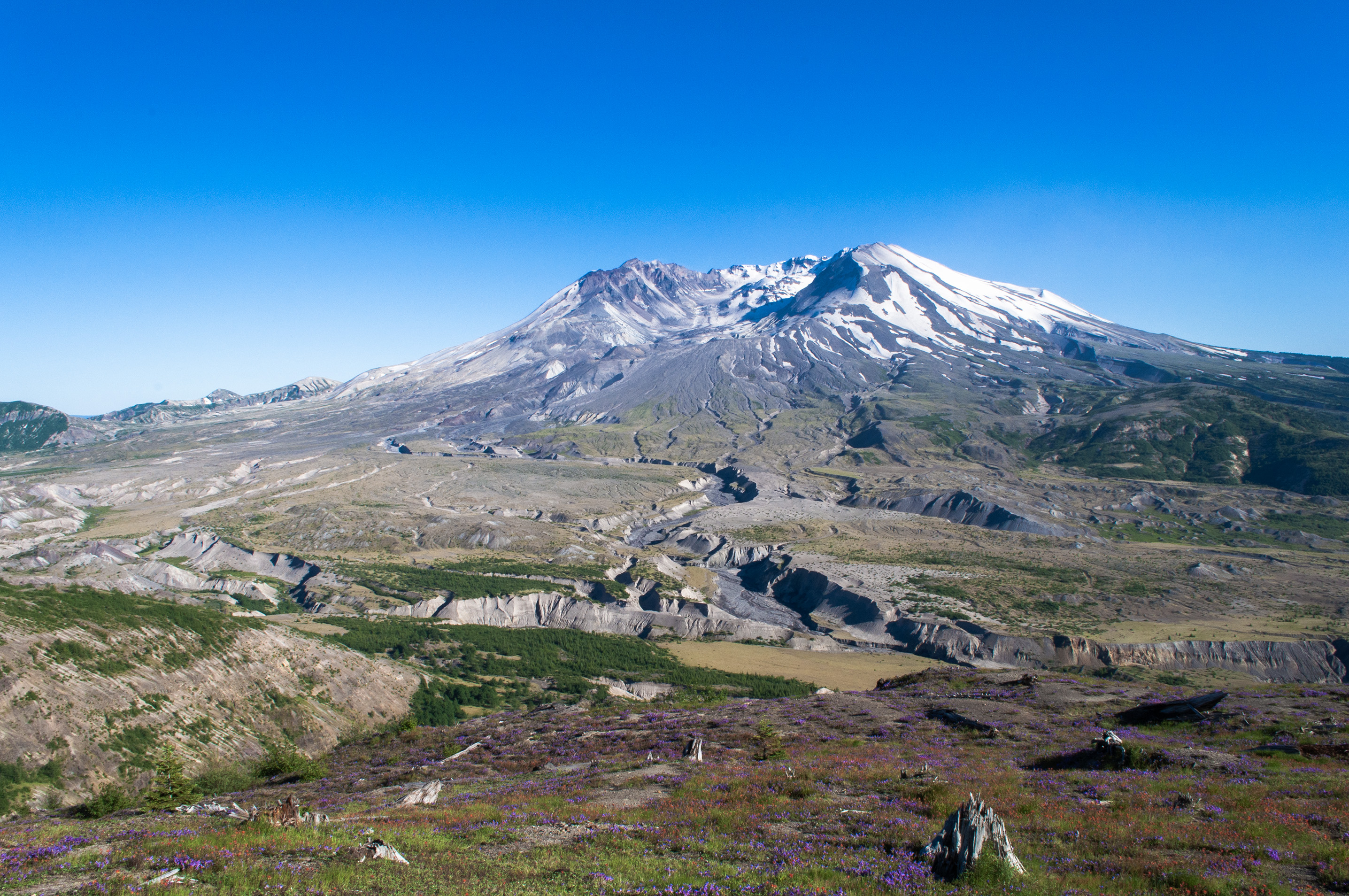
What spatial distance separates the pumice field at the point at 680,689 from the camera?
37.0 ft

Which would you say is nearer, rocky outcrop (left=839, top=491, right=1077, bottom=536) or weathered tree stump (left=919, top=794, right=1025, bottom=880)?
weathered tree stump (left=919, top=794, right=1025, bottom=880)

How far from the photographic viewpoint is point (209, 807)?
18609mm

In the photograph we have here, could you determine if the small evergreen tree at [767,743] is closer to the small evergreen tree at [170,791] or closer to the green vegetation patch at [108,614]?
the small evergreen tree at [170,791]

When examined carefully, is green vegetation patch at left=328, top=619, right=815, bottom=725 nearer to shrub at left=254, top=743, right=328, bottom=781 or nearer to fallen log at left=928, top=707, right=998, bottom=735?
shrub at left=254, top=743, right=328, bottom=781

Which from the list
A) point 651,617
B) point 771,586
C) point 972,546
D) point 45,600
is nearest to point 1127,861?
point 45,600

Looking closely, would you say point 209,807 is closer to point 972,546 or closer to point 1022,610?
point 1022,610

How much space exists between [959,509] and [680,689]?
303 feet

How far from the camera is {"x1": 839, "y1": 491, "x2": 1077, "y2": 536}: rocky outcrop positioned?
378 ft

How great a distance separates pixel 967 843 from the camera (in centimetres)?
1026

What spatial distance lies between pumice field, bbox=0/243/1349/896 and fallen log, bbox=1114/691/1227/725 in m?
0.15

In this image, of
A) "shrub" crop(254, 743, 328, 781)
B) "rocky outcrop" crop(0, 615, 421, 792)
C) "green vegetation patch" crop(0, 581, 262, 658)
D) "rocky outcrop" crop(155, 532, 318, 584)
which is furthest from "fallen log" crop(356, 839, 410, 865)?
"rocky outcrop" crop(155, 532, 318, 584)

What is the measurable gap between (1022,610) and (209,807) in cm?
7733

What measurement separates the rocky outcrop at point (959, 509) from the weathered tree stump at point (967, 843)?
385ft

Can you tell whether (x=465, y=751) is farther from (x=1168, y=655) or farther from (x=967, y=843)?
(x=1168, y=655)
